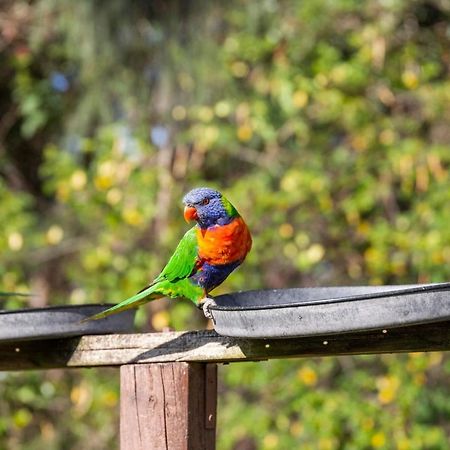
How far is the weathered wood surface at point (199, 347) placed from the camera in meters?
1.52

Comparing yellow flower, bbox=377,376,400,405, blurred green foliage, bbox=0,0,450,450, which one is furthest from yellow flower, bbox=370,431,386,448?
yellow flower, bbox=377,376,400,405

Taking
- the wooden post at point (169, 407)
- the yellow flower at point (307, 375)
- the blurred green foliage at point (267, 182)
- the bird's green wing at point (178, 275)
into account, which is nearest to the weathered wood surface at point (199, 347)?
the wooden post at point (169, 407)

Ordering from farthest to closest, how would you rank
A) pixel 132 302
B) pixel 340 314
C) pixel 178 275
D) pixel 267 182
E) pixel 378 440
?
pixel 267 182 → pixel 378 440 → pixel 178 275 → pixel 132 302 → pixel 340 314

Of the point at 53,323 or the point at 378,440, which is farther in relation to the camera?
the point at 378,440

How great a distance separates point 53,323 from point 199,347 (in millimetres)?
316

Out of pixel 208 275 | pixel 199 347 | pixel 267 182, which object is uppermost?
pixel 267 182

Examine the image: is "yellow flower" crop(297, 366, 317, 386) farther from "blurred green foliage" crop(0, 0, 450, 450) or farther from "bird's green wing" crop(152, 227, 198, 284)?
"bird's green wing" crop(152, 227, 198, 284)

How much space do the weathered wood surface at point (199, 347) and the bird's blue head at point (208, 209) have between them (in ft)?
1.04

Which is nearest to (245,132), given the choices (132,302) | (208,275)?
(208,275)

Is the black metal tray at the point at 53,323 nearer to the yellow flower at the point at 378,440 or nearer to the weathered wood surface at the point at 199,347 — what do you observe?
the weathered wood surface at the point at 199,347

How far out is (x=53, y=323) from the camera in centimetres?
179

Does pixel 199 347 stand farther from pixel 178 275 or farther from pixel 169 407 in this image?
pixel 178 275

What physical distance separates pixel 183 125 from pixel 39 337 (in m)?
2.84

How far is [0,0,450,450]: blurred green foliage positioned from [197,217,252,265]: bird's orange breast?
182 centimetres
